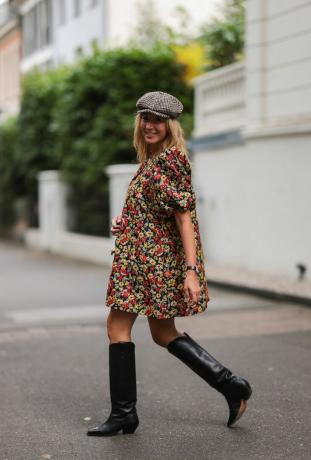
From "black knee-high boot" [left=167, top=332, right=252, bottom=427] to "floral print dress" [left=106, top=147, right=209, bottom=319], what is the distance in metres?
0.25

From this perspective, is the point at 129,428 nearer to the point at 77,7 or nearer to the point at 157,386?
the point at 157,386

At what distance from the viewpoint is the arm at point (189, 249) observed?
4.45 meters

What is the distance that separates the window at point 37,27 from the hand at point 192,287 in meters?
38.7

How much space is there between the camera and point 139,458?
14.2 feet

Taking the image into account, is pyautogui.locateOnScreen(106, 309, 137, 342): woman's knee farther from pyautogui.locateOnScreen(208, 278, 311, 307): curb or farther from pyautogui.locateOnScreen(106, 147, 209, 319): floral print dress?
pyautogui.locateOnScreen(208, 278, 311, 307): curb

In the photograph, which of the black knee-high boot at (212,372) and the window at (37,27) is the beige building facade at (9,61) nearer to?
the window at (37,27)

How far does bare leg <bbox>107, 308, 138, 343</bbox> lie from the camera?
15.3 ft

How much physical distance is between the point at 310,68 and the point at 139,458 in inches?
340

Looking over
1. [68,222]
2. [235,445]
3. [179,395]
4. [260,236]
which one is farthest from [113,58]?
[235,445]

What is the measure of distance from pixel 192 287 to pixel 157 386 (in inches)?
69.8

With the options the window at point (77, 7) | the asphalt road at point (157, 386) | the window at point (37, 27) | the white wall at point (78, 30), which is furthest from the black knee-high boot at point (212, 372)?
the window at point (37, 27)

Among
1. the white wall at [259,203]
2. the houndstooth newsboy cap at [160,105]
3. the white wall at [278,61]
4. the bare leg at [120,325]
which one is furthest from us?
the white wall at [278,61]

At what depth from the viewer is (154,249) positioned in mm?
4555

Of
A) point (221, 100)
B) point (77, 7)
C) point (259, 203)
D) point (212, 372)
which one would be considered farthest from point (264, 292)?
point (77, 7)
